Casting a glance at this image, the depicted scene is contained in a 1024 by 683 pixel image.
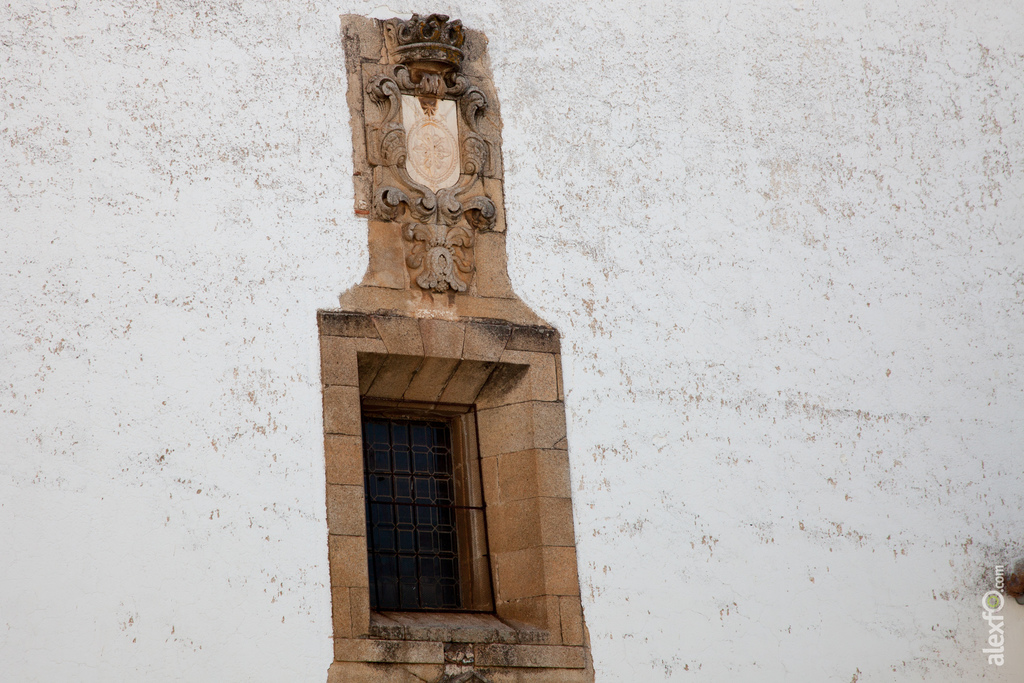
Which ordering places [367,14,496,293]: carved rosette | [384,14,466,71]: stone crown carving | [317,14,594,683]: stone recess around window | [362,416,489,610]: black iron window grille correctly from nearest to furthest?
[317,14,594,683]: stone recess around window < [362,416,489,610]: black iron window grille < [367,14,496,293]: carved rosette < [384,14,466,71]: stone crown carving

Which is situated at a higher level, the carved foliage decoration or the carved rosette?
the carved rosette

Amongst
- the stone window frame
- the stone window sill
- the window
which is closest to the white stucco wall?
the stone window frame

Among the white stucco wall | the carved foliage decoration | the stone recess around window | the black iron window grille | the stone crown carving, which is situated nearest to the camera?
the white stucco wall

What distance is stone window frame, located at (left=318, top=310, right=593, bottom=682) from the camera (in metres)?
6.03

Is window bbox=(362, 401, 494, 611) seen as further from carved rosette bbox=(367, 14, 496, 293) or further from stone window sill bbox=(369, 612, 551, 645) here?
carved rosette bbox=(367, 14, 496, 293)

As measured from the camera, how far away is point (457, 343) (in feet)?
21.5

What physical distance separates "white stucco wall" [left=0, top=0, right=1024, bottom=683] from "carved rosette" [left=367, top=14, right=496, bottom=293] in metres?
0.18

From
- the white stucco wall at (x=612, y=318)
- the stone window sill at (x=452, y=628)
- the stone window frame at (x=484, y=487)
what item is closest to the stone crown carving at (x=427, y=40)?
the white stucco wall at (x=612, y=318)

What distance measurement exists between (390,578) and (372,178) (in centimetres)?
181

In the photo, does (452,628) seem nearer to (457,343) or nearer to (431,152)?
(457,343)

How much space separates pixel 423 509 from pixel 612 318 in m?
1.27

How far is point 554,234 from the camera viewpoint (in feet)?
22.7

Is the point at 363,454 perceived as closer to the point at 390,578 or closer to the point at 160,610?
the point at 390,578

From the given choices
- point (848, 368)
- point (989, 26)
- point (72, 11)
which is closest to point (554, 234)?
point (848, 368)
